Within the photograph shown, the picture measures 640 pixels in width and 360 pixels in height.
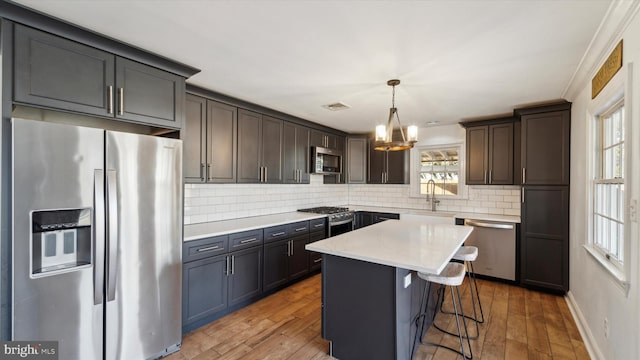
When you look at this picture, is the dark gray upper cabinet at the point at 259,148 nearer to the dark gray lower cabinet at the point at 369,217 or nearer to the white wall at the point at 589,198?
the dark gray lower cabinet at the point at 369,217

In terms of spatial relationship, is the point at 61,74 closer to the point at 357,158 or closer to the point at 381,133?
the point at 381,133

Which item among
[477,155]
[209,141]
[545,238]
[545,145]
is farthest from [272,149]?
[545,238]

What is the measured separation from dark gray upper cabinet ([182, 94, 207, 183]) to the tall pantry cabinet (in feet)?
12.8

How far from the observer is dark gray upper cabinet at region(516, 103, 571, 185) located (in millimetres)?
3424

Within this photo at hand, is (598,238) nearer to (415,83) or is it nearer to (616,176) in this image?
(616,176)

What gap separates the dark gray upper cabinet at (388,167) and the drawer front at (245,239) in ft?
9.31

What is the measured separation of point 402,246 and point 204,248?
5.97 feet

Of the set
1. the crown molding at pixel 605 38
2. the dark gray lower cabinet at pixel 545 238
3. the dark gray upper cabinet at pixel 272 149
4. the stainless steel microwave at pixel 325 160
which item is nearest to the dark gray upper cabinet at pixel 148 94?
the dark gray upper cabinet at pixel 272 149

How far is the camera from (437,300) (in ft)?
9.52

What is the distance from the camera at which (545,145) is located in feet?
11.7

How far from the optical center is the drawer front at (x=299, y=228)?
3.72m

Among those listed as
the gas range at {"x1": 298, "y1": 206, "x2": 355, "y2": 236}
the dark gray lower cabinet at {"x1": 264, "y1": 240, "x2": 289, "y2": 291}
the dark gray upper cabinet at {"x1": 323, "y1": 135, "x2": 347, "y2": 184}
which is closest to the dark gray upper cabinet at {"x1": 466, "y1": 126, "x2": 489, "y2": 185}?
the gas range at {"x1": 298, "y1": 206, "x2": 355, "y2": 236}

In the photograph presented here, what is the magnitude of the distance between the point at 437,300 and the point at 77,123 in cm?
357

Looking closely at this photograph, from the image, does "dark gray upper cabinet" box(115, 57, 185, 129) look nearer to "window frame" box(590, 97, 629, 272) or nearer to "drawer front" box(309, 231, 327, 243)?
"drawer front" box(309, 231, 327, 243)
